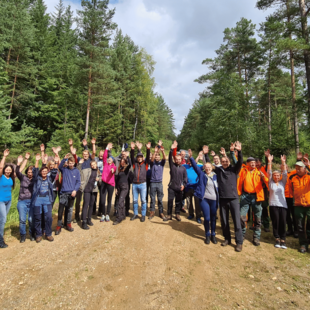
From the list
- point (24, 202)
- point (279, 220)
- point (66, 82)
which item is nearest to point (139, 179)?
point (24, 202)

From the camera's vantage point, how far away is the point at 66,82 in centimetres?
2047

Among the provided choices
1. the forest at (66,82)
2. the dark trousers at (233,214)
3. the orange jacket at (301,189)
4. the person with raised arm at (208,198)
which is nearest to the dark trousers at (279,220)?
the orange jacket at (301,189)

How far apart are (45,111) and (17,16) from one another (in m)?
8.34

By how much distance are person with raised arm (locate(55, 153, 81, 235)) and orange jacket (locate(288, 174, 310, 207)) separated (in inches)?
243

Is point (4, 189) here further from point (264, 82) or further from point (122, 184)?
point (264, 82)

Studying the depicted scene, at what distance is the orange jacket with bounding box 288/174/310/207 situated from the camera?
4.55m

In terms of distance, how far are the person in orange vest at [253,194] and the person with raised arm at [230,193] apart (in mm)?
469

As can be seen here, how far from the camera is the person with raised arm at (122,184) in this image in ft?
19.5

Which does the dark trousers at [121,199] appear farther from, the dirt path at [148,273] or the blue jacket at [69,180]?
the blue jacket at [69,180]

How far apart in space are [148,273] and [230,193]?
2.72 m

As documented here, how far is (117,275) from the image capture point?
3514mm

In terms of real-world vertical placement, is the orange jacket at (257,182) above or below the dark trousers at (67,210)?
above

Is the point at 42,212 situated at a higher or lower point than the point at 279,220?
higher

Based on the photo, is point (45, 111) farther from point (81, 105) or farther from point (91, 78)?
point (91, 78)
